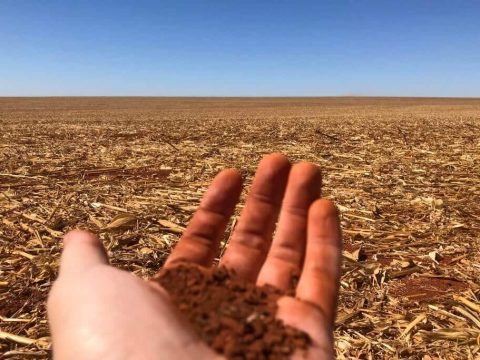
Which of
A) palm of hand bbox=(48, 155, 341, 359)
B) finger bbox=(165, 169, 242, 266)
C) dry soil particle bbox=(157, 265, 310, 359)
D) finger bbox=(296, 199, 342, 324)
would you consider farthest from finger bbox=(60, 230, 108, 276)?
finger bbox=(296, 199, 342, 324)

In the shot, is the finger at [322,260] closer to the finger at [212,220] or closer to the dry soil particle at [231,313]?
the dry soil particle at [231,313]

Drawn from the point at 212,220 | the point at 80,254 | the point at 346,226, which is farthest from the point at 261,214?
the point at 346,226

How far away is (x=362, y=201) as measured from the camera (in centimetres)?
644

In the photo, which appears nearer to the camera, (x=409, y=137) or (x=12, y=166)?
(x=12, y=166)

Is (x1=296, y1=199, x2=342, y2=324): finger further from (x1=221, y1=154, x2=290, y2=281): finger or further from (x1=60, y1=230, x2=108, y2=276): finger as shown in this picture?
(x1=60, y1=230, x2=108, y2=276): finger

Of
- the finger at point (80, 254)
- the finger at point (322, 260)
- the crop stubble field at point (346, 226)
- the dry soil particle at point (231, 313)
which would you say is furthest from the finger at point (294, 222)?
the finger at point (80, 254)

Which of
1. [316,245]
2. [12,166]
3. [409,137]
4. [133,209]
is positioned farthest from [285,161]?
[409,137]

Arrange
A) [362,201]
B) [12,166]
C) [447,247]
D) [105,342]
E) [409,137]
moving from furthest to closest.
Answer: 1. [409,137]
2. [12,166]
3. [362,201]
4. [447,247]
5. [105,342]

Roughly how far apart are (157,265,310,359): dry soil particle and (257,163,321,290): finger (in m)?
0.32

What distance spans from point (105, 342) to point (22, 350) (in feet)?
4.96

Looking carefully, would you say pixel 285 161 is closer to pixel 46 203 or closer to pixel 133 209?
pixel 133 209

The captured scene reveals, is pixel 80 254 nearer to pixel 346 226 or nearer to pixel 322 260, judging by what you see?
pixel 322 260

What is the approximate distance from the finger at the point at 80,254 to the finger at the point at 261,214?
33.0 inches

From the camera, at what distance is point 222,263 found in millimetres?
2826
